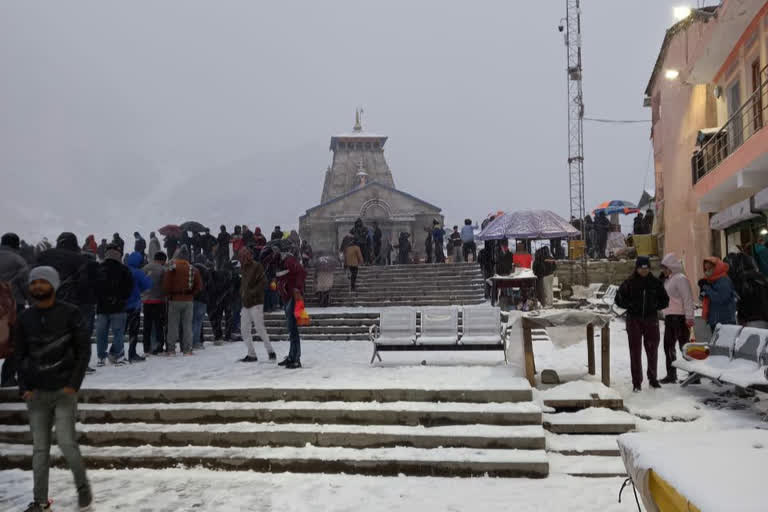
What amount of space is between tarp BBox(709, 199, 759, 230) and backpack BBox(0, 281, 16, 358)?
1415 centimetres

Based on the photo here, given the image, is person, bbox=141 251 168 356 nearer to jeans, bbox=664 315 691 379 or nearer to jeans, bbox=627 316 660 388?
jeans, bbox=627 316 660 388

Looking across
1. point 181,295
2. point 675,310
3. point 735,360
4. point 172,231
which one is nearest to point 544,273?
point 675,310

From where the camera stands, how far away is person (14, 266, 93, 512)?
4.59 meters

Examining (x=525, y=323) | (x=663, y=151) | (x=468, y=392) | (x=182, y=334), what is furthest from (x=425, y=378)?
(x=663, y=151)

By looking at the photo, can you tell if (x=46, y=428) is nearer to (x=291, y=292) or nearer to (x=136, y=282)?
(x=291, y=292)

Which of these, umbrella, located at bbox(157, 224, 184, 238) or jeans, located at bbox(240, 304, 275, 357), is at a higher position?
umbrella, located at bbox(157, 224, 184, 238)

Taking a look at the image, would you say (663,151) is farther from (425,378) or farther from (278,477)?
(278,477)

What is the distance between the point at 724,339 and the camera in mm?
7578

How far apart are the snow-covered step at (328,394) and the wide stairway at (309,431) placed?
11 mm

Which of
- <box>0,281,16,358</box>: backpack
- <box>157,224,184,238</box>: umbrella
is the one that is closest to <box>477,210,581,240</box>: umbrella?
<box>157,224,184,238</box>: umbrella

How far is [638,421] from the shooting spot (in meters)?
6.57

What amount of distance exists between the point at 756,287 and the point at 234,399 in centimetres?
675

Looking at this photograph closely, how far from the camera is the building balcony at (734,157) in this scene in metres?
12.8

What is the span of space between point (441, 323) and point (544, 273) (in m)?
7.79
